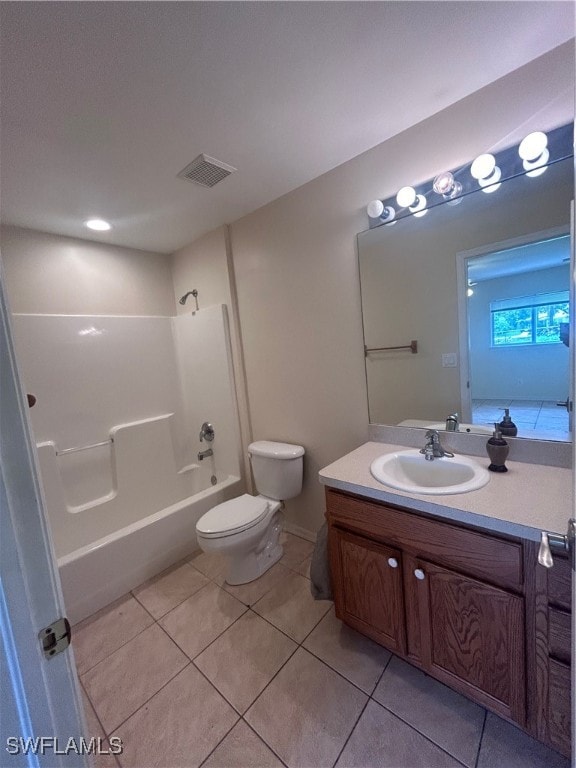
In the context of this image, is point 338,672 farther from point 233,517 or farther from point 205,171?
point 205,171

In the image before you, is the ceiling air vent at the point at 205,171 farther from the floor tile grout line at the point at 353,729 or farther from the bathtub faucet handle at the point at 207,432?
the floor tile grout line at the point at 353,729

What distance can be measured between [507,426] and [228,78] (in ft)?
5.72

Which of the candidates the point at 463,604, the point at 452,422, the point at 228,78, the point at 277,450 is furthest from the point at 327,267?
the point at 463,604

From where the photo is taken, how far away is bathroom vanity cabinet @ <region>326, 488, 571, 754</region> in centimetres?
90

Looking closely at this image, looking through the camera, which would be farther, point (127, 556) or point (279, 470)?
point (279, 470)

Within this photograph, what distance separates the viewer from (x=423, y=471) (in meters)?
1.41

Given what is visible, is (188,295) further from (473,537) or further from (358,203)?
(473,537)

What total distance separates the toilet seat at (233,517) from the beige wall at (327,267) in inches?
16.1

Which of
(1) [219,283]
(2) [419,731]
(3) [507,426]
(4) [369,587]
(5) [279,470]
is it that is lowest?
(2) [419,731]

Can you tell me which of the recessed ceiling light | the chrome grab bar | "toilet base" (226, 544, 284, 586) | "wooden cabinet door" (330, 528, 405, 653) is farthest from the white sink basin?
the recessed ceiling light

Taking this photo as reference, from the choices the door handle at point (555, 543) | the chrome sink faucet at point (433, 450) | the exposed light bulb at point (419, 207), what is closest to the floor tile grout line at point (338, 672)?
the chrome sink faucet at point (433, 450)

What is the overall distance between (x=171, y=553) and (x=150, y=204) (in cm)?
224

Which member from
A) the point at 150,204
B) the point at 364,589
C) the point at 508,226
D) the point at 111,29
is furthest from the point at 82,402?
the point at 508,226

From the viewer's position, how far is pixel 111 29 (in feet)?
2.96
